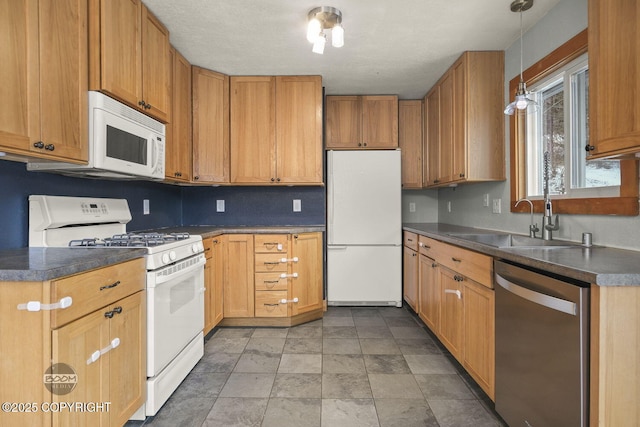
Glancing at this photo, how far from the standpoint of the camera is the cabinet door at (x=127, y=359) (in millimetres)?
1432

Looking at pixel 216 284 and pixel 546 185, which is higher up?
pixel 546 185

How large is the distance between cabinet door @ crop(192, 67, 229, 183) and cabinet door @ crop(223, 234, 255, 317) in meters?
0.65

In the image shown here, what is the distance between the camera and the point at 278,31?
237 cm

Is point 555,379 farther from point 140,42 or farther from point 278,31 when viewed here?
point 140,42

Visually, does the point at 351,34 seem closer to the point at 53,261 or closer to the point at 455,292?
the point at 455,292

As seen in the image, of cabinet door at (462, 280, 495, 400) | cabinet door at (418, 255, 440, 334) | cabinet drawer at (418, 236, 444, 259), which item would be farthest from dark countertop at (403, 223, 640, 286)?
cabinet door at (418, 255, 440, 334)

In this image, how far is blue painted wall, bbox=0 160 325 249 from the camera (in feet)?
5.35

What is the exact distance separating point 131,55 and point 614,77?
2.37 meters

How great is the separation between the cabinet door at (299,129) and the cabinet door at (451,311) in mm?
1501

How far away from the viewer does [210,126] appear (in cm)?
311

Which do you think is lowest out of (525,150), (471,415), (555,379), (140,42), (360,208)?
(471,415)

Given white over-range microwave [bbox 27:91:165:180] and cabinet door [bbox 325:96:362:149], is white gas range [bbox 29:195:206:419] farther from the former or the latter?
cabinet door [bbox 325:96:362:149]

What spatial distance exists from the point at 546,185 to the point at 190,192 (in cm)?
315

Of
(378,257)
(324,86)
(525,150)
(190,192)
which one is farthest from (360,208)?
(190,192)
